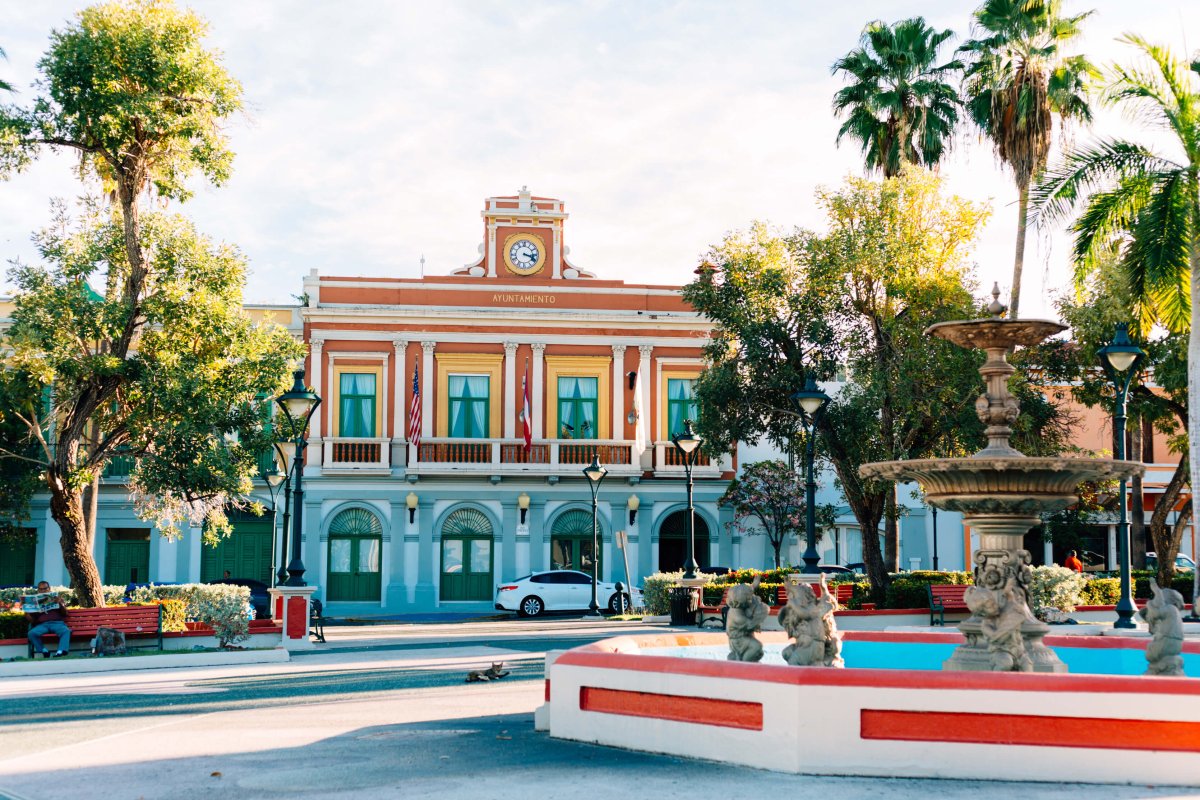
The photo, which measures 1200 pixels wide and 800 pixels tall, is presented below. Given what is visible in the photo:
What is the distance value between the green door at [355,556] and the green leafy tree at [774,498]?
35.1 feet

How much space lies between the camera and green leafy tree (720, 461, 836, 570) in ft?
127

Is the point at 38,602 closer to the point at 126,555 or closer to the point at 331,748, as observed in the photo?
the point at 126,555

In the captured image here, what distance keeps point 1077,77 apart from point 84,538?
2186 centimetres

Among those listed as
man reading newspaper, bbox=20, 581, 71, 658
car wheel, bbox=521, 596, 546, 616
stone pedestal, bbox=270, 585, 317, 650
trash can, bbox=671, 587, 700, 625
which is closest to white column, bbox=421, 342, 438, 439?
car wheel, bbox=521, 596, 546, 616

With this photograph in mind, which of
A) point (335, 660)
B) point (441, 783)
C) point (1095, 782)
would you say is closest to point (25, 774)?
point (441, 783)

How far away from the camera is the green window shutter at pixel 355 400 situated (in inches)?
1553

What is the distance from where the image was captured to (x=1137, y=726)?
28.7ft

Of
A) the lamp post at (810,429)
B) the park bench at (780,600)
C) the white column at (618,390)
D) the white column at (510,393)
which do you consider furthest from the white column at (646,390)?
the lamp post at (810,429)

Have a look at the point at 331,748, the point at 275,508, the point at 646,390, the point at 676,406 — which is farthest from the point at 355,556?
the point at 331,748

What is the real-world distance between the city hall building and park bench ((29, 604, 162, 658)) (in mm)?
16834

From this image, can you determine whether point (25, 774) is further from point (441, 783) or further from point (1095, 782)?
point (1095, 782)

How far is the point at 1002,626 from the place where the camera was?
34.9 ft

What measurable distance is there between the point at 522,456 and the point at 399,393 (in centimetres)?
420

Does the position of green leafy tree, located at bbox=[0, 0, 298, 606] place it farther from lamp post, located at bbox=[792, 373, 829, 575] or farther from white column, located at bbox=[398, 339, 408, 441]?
white column, located at bbox=[398, 339, 408, 441]
